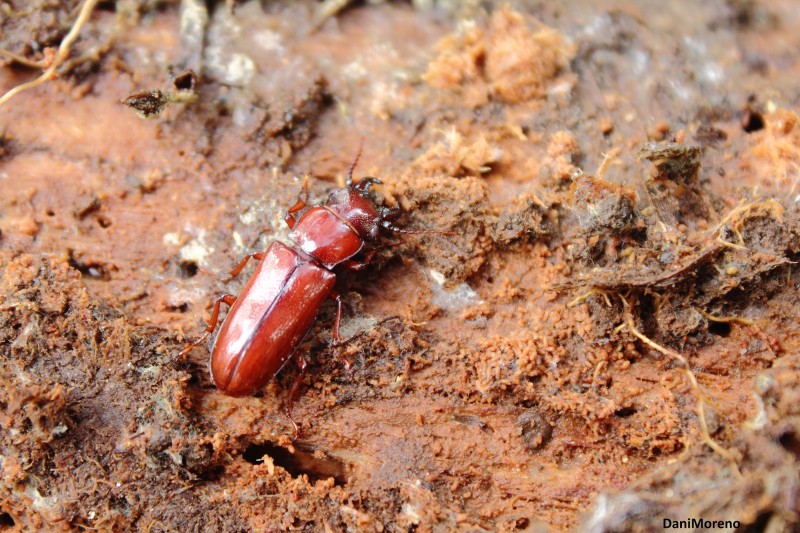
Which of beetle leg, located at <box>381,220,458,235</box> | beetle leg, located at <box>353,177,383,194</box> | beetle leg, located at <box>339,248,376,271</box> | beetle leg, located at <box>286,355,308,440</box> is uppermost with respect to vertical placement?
beetle leg, located at <box>353,177,383,194</box>

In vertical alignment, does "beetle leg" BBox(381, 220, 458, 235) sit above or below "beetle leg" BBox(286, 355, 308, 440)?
above

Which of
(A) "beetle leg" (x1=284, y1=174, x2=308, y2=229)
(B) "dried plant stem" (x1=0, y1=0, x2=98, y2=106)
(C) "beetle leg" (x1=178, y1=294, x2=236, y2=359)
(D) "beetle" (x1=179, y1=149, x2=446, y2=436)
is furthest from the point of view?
(B) "dried plant stem" (x1=0, y1=0, x2=98, y2=106)

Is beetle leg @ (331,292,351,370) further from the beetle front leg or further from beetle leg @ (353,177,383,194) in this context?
beetle leg @ (353,177,383,194)

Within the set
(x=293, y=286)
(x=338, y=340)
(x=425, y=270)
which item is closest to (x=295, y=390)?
(x=338, y=340)

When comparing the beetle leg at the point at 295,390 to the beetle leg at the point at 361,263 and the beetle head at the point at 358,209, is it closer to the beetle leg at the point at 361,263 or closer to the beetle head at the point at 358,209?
the beetle leg at the point at 361,263

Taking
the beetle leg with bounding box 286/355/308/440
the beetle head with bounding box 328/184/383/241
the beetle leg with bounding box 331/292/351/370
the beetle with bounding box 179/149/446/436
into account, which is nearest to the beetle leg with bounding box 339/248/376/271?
the beetle with bounding box 179/149/446/436

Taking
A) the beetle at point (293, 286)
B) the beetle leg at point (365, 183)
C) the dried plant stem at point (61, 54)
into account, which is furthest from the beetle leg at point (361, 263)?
the dried plant stem at point (61, 54)

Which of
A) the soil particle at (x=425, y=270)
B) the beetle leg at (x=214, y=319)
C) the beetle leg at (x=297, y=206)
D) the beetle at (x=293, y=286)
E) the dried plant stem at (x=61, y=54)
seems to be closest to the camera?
the soil particle at (x=425, y=270)

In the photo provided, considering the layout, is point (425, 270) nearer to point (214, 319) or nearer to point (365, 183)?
point (365, 183)
